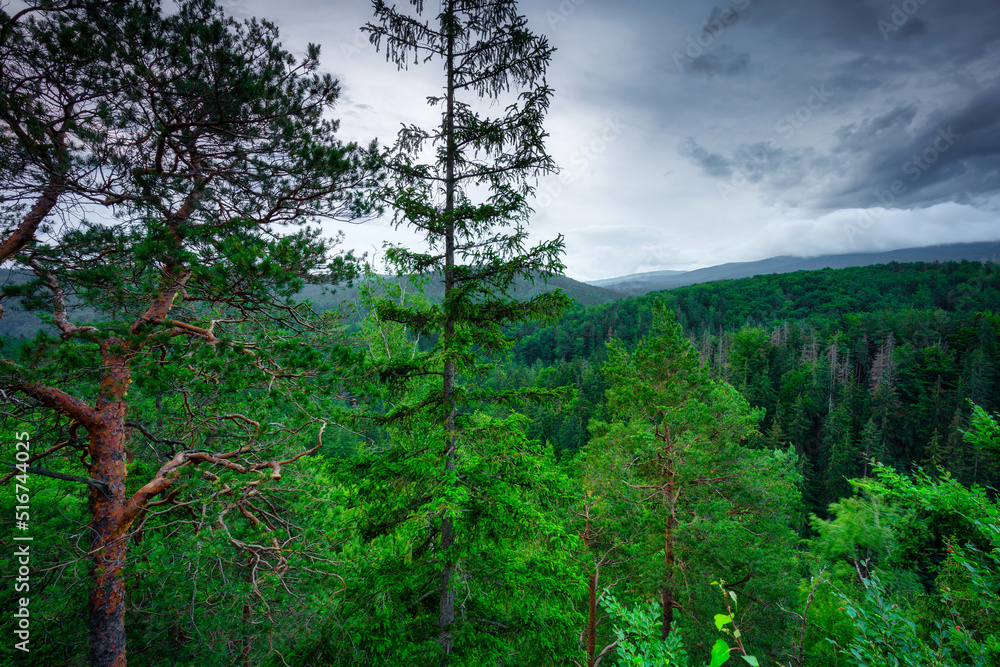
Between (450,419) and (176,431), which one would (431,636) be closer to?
(450,419)

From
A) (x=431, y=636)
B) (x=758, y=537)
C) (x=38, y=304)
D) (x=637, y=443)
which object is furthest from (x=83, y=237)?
(x=758, y=537)

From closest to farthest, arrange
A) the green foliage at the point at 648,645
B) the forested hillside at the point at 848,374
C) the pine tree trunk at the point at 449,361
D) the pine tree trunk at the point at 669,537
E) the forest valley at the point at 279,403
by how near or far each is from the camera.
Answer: the green foliage at the point at 648,645 → the forest valley at the point at 279,403 → the pine tree trunk at the point at 449,361 → the pine tree trunk at the point at 669,537 → the forested hillside at the point at 848,374

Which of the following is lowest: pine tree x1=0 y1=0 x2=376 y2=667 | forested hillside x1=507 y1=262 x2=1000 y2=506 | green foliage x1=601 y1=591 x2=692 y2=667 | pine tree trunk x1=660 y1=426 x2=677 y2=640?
forested hillside x1=507 y1=262 x2=1000 y2=506

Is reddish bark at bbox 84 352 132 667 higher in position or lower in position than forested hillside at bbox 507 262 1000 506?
higher

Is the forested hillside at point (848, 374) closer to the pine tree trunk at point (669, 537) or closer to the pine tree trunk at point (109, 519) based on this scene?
the pine tree trunk at point (669, 537)

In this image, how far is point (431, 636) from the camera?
579 cm

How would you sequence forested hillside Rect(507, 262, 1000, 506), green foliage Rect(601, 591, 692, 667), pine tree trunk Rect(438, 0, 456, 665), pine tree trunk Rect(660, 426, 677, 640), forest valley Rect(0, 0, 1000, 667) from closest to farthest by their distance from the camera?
green foliage Rect(601, 591, 692, 667) → forest valley Rect(0, 0, 1000, 667) → pine tree trunk Rect(438, 0, 456, 665) → pine tree trunk Rect(660, 426, 677, 640) → forested hillside Rect(507, 262, 1000, 506)

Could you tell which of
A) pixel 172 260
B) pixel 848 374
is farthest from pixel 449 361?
pixel 848 374

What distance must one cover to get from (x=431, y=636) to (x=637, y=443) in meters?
7.56

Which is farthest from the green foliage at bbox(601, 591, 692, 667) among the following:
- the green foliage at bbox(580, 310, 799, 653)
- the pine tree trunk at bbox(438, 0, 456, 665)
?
the green foliage at bbox(580, 310, 799, 653)

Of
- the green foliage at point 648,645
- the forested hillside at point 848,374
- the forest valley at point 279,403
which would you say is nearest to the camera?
the green foliage at point 648,645

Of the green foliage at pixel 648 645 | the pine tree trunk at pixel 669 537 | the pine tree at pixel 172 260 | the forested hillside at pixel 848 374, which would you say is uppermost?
the pine tree at pixel 172 260

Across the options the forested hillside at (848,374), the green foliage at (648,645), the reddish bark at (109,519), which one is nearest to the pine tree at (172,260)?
the reddish bark at (109,519)

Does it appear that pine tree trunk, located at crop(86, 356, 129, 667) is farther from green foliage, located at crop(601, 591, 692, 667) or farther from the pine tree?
green foliage, located at crop(601, 591, 692, 667)
